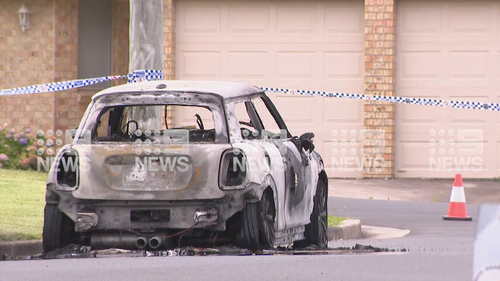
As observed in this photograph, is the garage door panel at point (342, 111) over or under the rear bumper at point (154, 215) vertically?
over

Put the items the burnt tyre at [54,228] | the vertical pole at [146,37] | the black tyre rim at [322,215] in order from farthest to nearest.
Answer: the vertical pole at [146,37], the black tyre rim at [322,215], the burnt tyre at [54,228]

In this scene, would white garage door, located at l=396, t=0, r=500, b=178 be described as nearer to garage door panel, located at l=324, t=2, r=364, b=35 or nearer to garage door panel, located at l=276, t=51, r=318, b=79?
garage door panel, located at l=324, t=2, r=364, b=35

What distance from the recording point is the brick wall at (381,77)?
19375 mm

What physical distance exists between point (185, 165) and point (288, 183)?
4.08 ft

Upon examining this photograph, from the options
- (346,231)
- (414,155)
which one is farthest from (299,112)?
(346,231)

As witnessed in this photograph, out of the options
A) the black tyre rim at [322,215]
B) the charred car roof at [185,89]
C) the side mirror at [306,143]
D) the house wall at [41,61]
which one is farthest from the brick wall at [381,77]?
the charred car roof at [185,89]

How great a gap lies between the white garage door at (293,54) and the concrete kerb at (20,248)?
9.66 metres

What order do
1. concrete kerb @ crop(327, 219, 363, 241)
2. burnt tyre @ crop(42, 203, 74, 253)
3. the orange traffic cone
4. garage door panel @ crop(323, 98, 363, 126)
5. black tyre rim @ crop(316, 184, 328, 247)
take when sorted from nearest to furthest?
burnt tyre @ crop(42, 203, 74, 253) < black tyre rim @ crop(316, 184, 328, 247) < concrete kerb @ crop(327, 219, 363, 241) < the orange traffic cone < garage door panel @ crop(323, 98, 363, 126)

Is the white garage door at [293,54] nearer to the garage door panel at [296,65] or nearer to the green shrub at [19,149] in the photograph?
the garage door panel at [296,65]

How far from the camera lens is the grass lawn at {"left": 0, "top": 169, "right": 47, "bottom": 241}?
36.2ft

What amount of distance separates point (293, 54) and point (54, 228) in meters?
11.3

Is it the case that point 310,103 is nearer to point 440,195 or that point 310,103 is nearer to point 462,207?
point 440,195

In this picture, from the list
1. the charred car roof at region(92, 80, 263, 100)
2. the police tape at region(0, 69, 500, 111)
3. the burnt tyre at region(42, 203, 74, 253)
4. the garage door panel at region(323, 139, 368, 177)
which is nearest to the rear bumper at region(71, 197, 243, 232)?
the burnt tyre at region(42, 203, 74, 253)

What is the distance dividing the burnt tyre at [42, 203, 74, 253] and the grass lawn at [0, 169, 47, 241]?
1.63 meters
